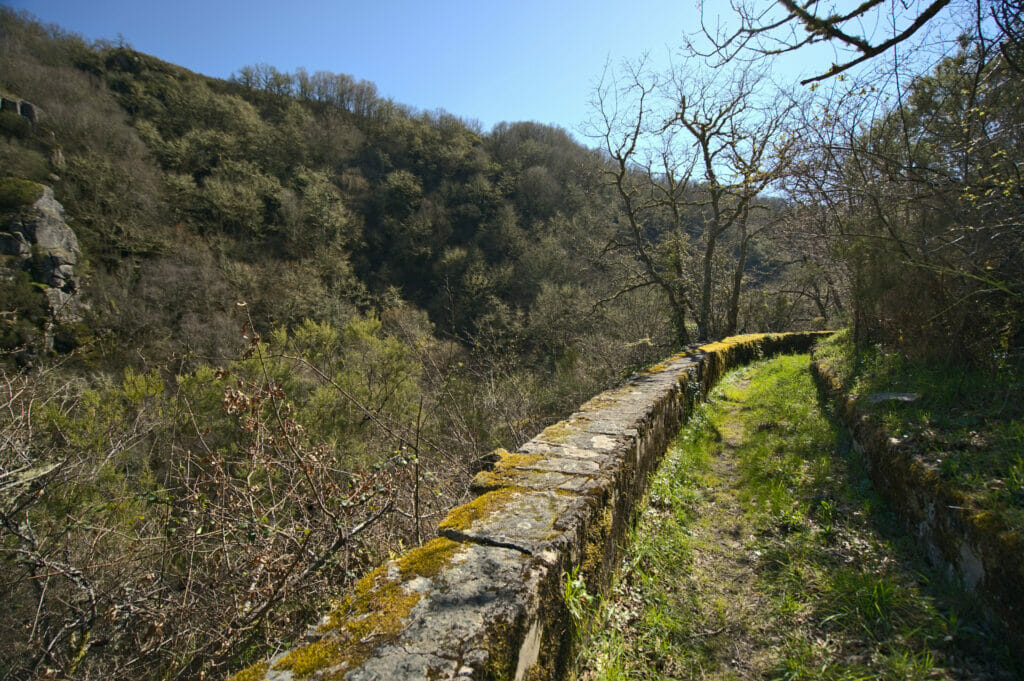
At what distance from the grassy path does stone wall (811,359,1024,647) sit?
10 cm

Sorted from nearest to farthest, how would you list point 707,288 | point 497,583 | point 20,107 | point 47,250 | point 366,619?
1. point 366,619
2. point 497,583
3. point 707,288
4. point 47,250
5. point 20,107

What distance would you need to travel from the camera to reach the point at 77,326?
59.7 feet

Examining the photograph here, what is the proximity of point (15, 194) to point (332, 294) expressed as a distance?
13.1 metres

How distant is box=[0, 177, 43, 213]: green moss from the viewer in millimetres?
18734

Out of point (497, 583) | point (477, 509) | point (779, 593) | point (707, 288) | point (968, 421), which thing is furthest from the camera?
point (707, 288)

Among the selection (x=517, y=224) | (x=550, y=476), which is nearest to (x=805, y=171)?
(x=550, y=476)

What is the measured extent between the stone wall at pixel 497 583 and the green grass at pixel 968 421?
1.65m

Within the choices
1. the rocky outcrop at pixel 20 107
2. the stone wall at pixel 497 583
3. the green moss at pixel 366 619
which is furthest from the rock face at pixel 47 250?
the green moss at pixel 366 619

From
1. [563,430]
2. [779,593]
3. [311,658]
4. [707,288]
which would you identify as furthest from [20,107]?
[779,593]

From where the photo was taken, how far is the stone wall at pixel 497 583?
1179mm

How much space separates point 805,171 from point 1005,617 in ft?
19.9

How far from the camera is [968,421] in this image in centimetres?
290

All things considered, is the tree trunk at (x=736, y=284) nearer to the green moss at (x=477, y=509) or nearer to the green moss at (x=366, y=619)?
the green moss at (x=477, y=509)

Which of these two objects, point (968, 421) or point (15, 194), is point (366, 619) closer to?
point (968, 421)
